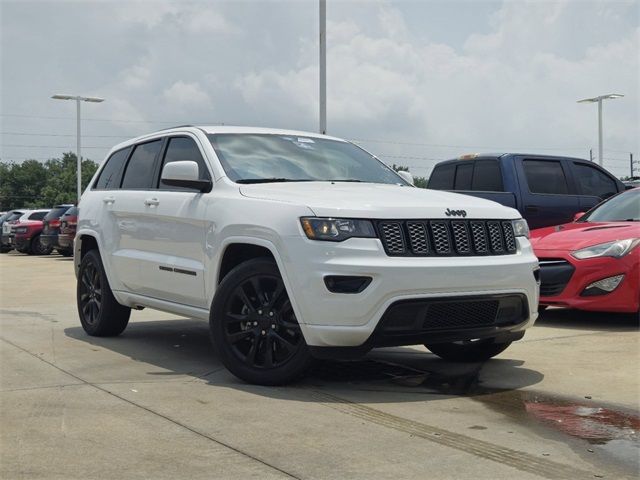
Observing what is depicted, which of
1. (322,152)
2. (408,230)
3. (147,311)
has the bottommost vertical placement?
(147,311)

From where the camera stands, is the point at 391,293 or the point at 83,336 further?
the point at 83,336

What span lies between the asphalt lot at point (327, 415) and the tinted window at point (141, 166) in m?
1.41

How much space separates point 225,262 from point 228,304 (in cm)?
42

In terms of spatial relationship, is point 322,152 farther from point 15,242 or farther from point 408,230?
point 15,242

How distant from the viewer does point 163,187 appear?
22.2 feet

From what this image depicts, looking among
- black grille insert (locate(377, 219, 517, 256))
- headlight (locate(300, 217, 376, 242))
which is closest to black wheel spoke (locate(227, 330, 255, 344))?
headlight (locate(300, 217, 376, 242))

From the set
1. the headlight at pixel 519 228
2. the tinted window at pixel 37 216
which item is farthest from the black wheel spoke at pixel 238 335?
the tinted window at pixel 37 216

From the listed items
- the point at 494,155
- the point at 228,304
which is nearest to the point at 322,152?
the point at 228,304

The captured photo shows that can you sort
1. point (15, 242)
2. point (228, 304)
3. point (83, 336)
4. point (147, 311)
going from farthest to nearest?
point (15, 242) → point (147, 311) → point (83, 336) → point (228, 304)

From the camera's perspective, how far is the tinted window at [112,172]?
7758mm

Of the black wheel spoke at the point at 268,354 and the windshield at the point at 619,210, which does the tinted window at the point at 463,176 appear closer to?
the windshield at the point at 619,210

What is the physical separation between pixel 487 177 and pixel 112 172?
5099mm

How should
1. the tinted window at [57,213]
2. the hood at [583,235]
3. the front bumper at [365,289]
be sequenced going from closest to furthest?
1. the front bumper at [365,289]
2. the hood at [583,235]
3. the tinted window at [57,213]

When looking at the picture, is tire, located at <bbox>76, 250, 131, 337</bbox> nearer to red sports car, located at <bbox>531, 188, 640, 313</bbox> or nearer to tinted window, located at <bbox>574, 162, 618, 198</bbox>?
red sports car, located at <bbox>531, 188, 640, 313</bbox>
